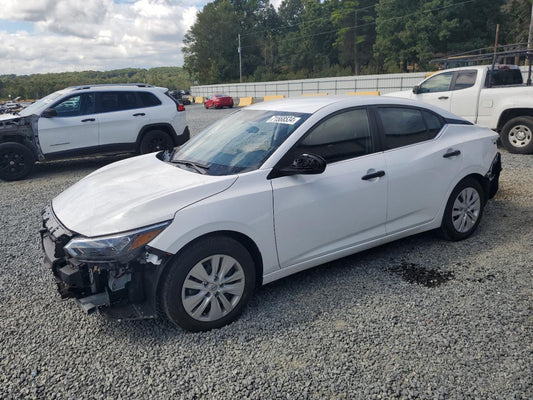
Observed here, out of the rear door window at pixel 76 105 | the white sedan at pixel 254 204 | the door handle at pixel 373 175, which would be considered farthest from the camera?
the rear door window at pixel 76 105

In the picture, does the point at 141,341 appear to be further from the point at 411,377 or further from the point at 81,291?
the point at 411,377

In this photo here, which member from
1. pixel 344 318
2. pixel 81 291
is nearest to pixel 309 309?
pixel 344 318

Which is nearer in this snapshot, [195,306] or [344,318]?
[195,306]

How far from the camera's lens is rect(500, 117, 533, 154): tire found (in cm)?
905

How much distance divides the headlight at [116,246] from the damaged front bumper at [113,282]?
0.04 m

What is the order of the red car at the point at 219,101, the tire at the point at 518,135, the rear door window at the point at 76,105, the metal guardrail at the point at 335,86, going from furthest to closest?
the red car at the point at 219,101 < the metal guardrail at the point at 335,86 < the tire at the point at 518,135 < the rear door window at the point at 76,105

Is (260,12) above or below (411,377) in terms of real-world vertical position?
above

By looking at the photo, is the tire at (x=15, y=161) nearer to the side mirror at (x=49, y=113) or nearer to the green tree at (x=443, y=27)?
the side mirror at (x=49, y=113)

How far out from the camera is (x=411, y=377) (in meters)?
2.66

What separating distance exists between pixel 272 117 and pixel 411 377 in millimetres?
2401

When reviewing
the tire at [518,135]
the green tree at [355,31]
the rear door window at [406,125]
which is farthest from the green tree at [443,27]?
the rear door window at [406,125]

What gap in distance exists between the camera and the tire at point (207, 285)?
297 cm

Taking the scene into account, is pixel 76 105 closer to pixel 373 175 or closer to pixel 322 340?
pixel 373 175

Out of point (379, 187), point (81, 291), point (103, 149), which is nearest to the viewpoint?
point (81, 291)
